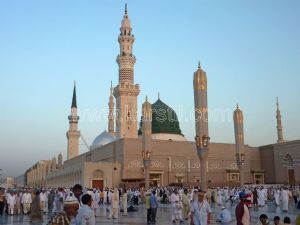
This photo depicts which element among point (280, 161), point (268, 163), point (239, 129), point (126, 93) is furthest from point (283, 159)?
point (126, 93)

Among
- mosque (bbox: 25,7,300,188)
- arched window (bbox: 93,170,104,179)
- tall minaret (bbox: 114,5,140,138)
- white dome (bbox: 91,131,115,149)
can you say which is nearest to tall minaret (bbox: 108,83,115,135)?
white dome (bbox: 91,131,115,149)

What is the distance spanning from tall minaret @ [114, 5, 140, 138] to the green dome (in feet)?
13.1

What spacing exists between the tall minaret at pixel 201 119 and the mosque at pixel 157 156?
30.1ft

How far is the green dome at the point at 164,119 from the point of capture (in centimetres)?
4914

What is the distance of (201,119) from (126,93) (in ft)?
78.2

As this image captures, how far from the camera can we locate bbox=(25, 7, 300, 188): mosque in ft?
122

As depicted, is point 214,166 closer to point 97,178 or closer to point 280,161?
point 280,161

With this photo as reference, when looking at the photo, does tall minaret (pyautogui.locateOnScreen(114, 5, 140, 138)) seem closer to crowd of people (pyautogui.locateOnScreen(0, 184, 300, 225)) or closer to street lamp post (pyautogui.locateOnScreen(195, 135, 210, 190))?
crowd of people (pyautogui.locateOnScreen(0, 184, 300, 225))

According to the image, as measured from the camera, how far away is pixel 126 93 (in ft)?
150

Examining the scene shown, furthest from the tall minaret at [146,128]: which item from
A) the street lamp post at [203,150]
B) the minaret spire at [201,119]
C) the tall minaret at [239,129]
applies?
the street lamp post at [203,150]

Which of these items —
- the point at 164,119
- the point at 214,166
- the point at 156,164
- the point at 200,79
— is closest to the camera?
the point at 200,79

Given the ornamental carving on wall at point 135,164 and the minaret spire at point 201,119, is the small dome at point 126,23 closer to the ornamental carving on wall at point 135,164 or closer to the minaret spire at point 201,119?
the ornamental carving on wall at point 135,164

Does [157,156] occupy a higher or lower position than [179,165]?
higher

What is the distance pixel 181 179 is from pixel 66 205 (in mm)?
35390
